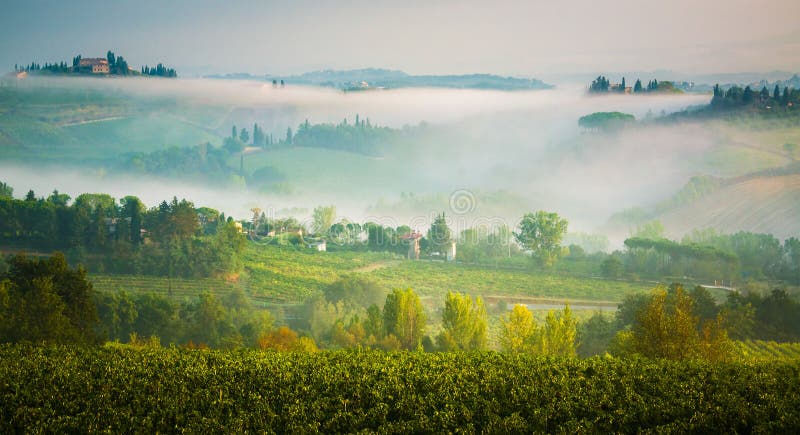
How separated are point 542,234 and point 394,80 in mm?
9956

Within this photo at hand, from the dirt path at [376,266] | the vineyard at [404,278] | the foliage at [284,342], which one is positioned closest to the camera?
the foliage at [284,342]

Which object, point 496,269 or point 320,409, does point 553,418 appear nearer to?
point 320,409

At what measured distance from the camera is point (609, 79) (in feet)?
104

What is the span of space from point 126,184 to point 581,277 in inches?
784

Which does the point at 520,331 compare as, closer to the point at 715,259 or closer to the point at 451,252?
the point at 451,252

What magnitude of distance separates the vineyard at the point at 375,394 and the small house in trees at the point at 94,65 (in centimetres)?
2085

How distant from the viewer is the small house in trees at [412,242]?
29734mm

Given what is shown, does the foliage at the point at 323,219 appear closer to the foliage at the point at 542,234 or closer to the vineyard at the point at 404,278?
the vineyard at the point at 404,278

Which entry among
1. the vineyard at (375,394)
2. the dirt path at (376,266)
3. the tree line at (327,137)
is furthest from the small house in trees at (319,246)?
the vineyard at (375,394)

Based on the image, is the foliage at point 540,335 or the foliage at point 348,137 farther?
the foliage at point 348,137

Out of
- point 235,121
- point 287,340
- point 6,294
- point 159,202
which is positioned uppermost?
point 235,121

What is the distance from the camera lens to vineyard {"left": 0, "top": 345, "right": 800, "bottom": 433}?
30.2 ft

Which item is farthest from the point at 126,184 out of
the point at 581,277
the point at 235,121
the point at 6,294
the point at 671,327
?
the point at 671,327

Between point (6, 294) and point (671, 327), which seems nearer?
point (671, 327)
